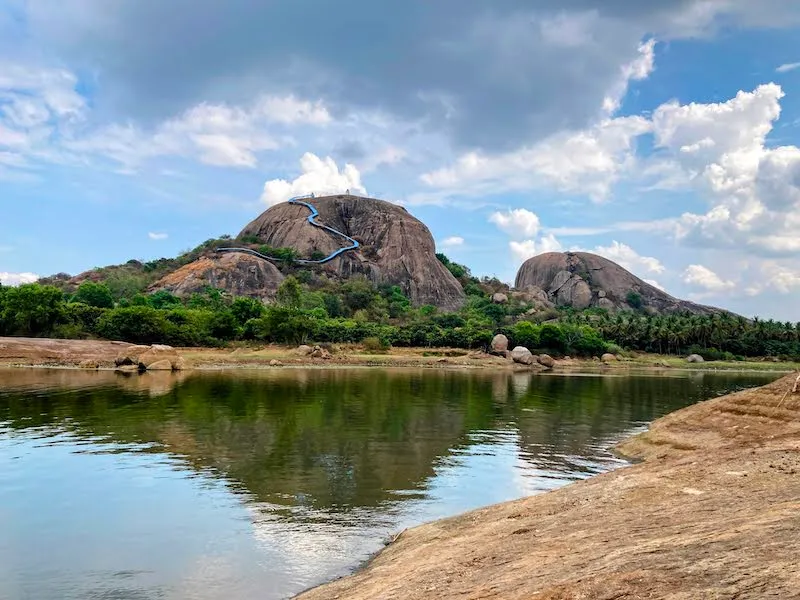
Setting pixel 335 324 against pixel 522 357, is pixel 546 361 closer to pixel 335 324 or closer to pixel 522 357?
pixel 522 357

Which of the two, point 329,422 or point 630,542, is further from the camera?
point 329,422

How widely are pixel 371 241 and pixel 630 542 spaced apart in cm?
17267

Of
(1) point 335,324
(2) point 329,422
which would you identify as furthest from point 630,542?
(1) point 335,324

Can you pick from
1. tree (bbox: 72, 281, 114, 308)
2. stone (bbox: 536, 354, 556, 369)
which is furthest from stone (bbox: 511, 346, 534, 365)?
tree (bbox: 72, 281, 114, 308)

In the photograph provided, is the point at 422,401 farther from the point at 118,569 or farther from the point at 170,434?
the point at 118,569

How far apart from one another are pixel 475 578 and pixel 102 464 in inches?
676

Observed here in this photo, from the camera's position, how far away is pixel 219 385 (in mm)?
50062

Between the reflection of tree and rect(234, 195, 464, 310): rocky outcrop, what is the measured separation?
109 meters

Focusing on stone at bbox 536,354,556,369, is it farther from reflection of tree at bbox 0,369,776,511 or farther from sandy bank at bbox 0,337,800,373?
reflection of tree at bbox 0,369,776,511

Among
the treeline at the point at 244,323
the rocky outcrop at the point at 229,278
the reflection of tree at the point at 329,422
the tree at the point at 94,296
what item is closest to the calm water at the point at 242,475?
the reflection of tree at the point at 329,422

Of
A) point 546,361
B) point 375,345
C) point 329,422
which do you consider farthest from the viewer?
point 375,345

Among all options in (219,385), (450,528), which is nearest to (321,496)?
(450,528)

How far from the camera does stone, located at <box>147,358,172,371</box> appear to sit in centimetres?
6347

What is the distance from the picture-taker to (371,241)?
17962 centimetres
